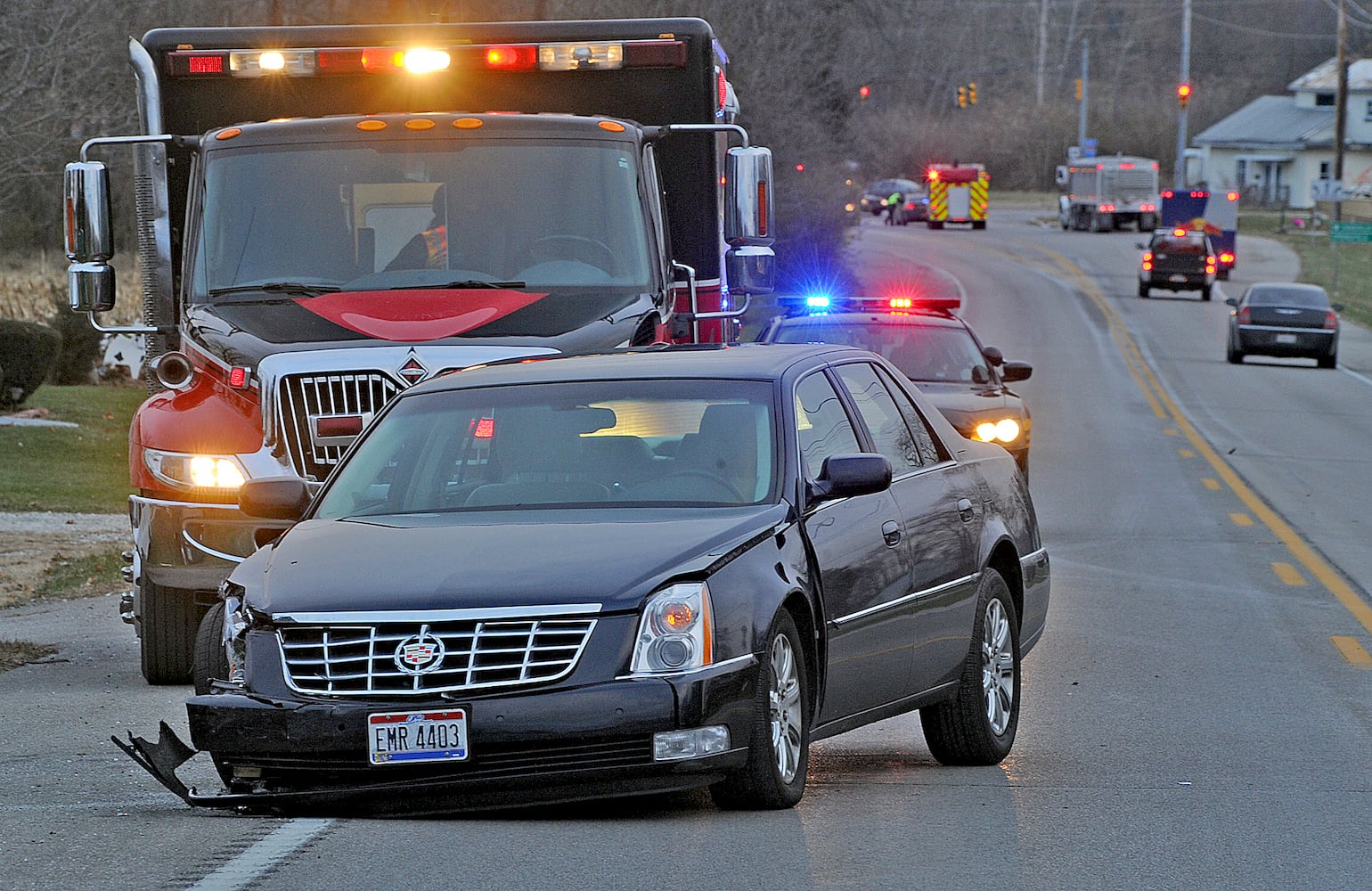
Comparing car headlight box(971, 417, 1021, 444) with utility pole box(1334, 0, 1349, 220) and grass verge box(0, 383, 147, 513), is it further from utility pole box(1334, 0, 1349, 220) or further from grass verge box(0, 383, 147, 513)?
utility pole box(1334, 0, 1349, 220)

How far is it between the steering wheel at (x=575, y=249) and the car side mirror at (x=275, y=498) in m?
3.11

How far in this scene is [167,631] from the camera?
10086mm

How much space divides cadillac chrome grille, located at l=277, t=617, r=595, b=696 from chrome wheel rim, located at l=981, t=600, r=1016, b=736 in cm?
247

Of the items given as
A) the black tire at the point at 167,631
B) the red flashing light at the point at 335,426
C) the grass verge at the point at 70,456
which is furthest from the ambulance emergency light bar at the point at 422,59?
the grass verge at the point at 70,456

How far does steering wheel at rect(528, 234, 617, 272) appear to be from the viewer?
10500 millimetres

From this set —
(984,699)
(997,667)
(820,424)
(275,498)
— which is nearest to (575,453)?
(820,424)

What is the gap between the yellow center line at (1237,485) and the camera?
14.0m

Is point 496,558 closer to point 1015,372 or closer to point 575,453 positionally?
point 575,453

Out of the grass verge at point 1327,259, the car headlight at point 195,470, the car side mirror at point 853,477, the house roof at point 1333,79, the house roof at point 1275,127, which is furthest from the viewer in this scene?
the house roof at point 1275,127

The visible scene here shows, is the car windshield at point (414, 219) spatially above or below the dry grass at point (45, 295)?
above

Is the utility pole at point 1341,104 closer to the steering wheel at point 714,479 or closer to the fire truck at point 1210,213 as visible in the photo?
the fire truck at point 1210,213

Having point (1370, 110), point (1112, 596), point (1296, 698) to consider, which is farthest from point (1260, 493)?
point (1370, 110)

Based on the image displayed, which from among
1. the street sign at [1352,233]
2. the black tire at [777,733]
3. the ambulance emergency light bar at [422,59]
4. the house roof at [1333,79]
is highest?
the house roof at [1333,79]

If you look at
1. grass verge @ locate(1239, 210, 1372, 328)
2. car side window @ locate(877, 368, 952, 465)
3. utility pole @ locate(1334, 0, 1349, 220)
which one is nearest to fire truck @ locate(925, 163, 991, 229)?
grass verge @ locate(1239, 210, 1372, 328)
